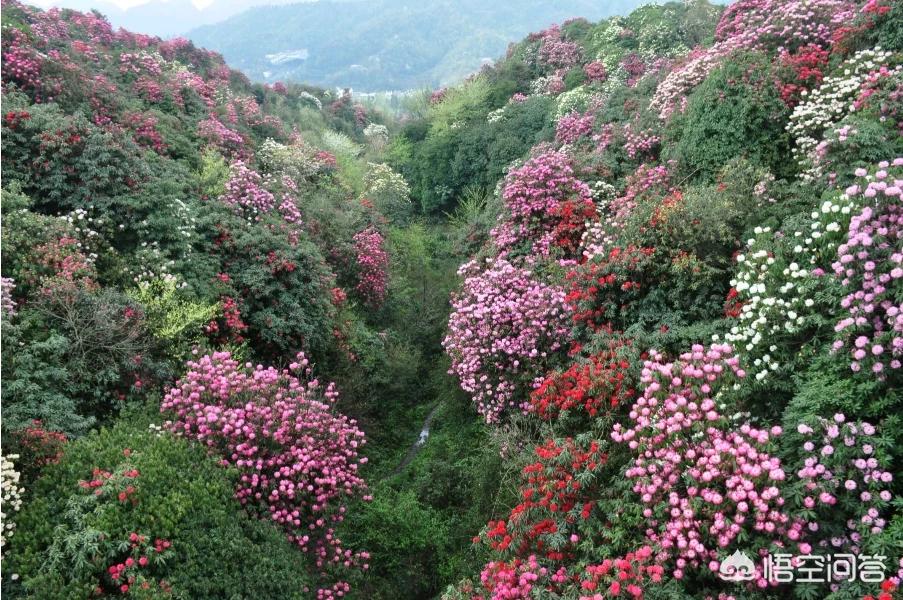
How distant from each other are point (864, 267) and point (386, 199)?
21747mm

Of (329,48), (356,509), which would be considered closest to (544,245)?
(356,509)

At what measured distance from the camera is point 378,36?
5974 inches

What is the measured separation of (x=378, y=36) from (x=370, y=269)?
151543 millimetres

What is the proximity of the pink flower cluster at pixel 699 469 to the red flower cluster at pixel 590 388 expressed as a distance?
827 mm

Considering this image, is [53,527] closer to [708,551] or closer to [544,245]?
[708,551]

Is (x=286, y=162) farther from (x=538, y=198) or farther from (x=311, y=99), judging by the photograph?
(x=311, y=99)

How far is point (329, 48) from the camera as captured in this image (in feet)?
493

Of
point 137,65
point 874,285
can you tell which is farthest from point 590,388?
point 137,65

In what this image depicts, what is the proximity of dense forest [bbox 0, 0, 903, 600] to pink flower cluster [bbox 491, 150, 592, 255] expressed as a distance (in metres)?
0.06

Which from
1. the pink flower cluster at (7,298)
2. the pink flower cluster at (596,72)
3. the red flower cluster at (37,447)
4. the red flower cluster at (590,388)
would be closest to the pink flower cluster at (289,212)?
the pink flower cluster at (7,298)

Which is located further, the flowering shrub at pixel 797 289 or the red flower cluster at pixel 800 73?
the red flower cluster at pixel 800 73

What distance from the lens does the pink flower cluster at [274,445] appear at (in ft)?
25.4

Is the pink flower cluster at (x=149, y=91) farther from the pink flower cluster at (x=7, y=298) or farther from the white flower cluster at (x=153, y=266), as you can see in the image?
the pink flower cluster at (x=7, y=298)

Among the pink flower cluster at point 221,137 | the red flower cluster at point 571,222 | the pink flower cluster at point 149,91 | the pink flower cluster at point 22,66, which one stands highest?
the pink flower cluster at point 22,66
